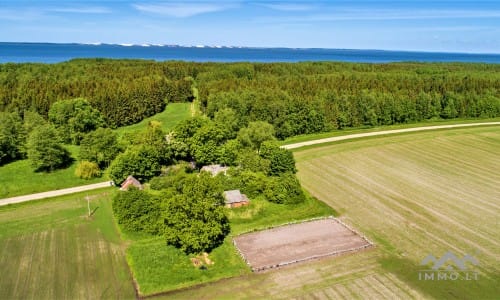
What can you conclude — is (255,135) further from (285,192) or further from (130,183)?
(130,183)

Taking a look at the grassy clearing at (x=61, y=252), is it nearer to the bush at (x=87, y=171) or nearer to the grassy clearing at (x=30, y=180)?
the grassy clearing at (x=30, y=180)

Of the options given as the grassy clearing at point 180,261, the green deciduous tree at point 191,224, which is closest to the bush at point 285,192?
the grassy clearing at point 180,261

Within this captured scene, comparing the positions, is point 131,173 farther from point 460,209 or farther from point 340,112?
point 340,112

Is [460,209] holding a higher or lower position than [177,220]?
lower

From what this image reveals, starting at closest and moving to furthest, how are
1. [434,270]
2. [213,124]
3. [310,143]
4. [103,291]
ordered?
1. [103,291]
2. [434,270]
3. [213,124]
4. [310,143]

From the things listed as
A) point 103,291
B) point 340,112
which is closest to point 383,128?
point 340,112

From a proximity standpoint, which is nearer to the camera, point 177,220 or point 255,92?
point 177,220

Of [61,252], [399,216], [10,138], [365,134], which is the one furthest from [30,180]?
[365,134]
